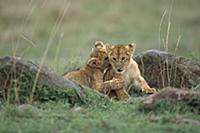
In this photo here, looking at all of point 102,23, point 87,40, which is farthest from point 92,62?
point 102,23

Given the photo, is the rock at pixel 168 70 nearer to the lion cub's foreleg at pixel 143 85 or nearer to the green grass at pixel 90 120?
the lion cub's foreleg at pixel 143 85

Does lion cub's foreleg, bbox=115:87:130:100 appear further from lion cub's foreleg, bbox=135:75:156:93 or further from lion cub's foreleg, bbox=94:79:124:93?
lion cub's foreleg, bbox=135:75:156:93

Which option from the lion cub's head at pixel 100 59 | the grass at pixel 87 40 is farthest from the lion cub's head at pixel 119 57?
the grass at pixel 87 40

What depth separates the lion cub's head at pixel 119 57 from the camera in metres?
10.3

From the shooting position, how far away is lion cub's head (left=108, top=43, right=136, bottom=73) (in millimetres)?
10336

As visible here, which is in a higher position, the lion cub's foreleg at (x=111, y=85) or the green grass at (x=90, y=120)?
the lion cub's foreleg at (x=111, y=85)

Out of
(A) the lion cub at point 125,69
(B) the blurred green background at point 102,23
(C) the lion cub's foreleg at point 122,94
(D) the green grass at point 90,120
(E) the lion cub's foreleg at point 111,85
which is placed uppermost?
(B) the blurred green background at point 102,23

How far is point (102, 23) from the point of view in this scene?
74.5ft

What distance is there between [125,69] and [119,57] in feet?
0.75

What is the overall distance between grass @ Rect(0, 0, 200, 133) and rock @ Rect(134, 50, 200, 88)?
17.6 inches

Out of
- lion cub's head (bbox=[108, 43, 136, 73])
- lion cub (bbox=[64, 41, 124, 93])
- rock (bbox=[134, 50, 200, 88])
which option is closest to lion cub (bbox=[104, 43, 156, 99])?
lion cub's head (bbox=[108, 43, 136, 73])

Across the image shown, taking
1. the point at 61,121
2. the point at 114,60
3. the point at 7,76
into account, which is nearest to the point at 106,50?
the point at 114,60

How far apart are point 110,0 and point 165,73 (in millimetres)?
14197

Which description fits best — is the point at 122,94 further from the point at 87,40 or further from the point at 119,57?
the point at 87,40
